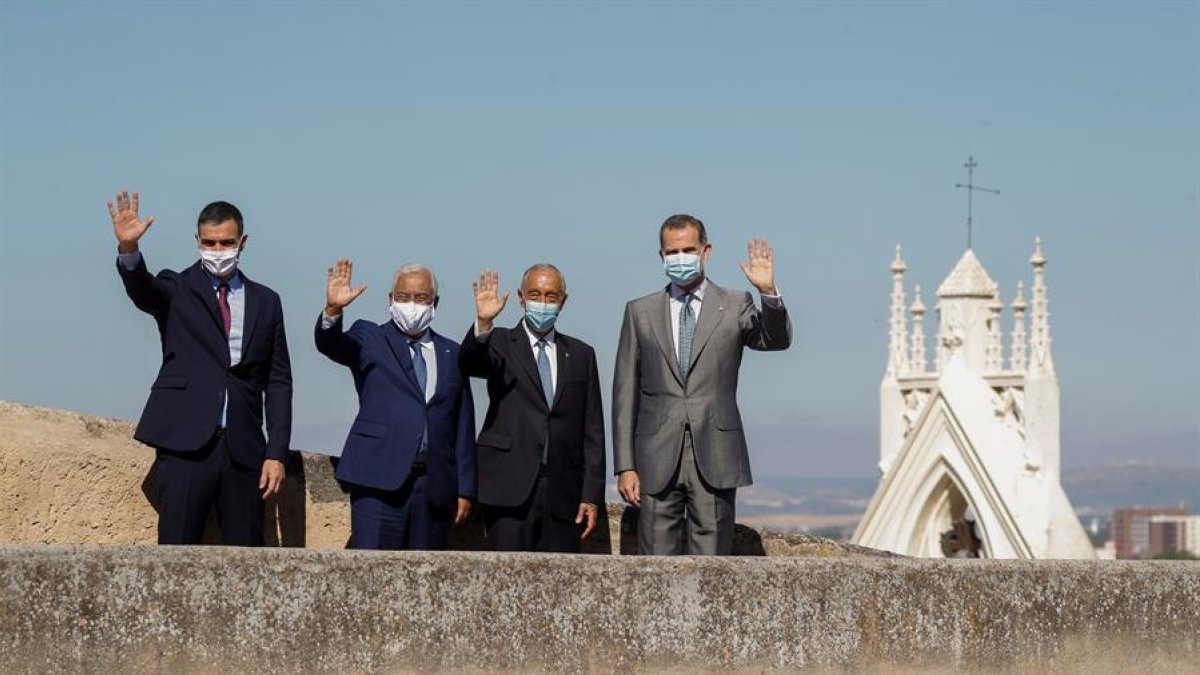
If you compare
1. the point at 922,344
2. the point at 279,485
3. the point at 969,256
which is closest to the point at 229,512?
the point at 279,485

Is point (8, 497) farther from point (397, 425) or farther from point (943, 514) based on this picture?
point (943, 514)

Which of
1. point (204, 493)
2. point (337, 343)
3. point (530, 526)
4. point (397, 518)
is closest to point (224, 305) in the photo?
point (337, 343)

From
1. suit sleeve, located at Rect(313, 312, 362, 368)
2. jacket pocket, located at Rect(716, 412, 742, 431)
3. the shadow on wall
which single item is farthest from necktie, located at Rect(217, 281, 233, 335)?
jacket pocket, located at Rect(716, 412, 742, 431)

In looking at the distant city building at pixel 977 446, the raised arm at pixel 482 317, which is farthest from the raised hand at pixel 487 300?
the distant city building at pixel 977 446

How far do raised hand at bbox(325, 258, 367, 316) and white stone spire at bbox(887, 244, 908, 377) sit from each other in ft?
175

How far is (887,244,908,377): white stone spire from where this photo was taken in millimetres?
62188

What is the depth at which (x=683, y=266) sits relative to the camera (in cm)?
987

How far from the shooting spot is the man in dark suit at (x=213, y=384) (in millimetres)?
9266

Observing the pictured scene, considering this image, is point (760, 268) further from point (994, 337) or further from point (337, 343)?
point (994, 337)

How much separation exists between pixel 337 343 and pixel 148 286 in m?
0.86

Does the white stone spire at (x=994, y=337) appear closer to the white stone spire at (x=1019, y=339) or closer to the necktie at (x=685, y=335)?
the white stone spire at (x=1019, y=339)

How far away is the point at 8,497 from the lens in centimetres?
995

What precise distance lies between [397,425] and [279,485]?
0.60m

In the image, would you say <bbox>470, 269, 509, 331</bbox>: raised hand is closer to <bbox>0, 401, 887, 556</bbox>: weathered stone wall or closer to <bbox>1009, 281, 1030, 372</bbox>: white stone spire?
<bbox>0, 401, 887, 556</bbox>: weathered stone wall
